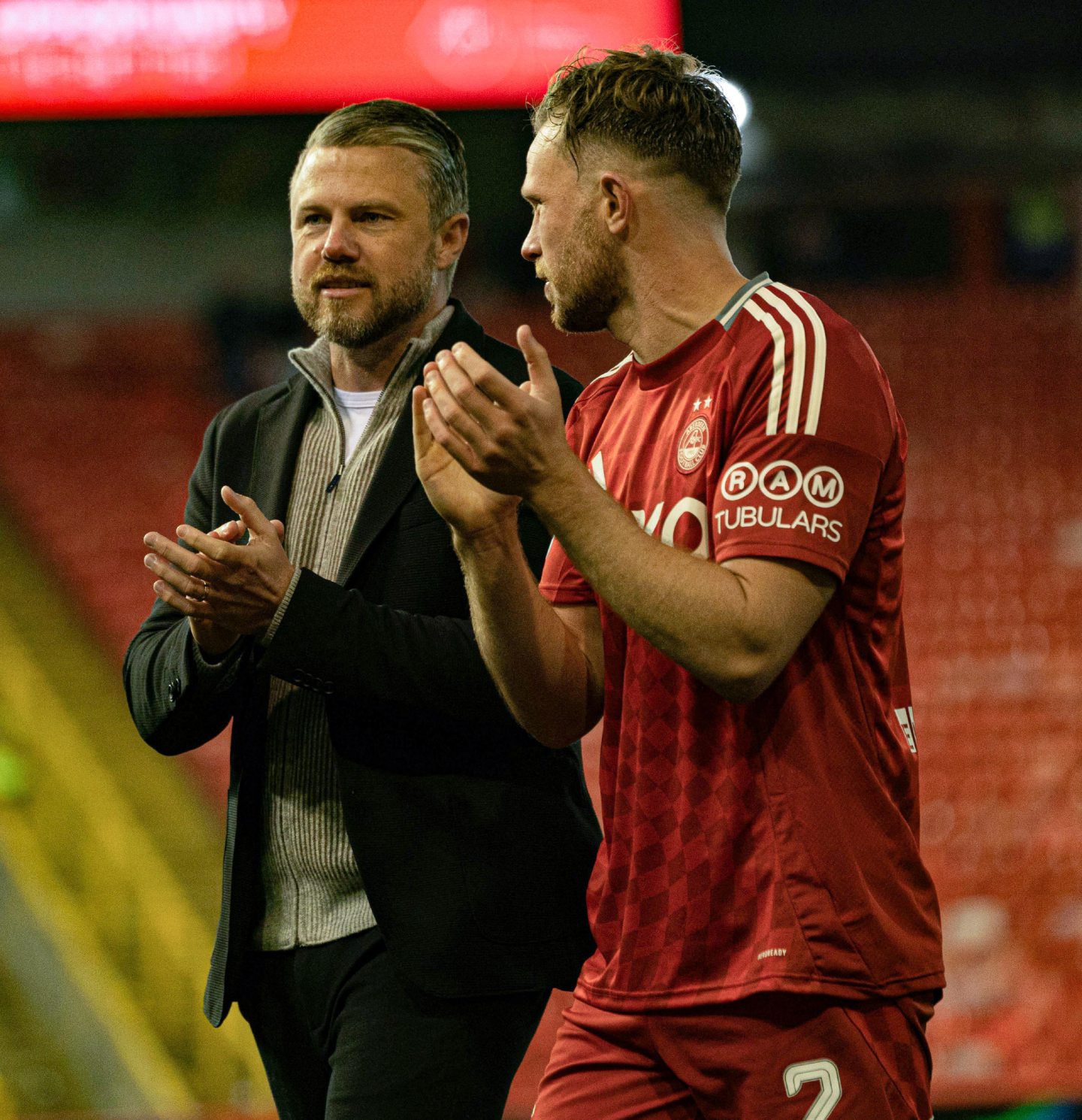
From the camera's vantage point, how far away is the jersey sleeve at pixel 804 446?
129 cm

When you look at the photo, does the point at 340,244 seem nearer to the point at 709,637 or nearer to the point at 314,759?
the point at 314,759

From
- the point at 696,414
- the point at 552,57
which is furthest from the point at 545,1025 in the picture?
the point at 696,414

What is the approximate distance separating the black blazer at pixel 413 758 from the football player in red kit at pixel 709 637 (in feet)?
0.61

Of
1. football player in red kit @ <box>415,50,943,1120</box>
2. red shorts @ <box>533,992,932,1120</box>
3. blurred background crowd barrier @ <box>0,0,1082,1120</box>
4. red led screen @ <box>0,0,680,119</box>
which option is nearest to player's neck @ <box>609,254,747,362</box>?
football player in red kit @ <box>415,50,943,1120</box>

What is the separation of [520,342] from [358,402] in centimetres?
68

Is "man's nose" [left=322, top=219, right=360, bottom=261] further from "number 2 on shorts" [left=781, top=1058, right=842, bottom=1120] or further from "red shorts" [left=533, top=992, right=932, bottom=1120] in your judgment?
"number 2 on shorts" [left=781, top=1058, right=842, bottom=1120]

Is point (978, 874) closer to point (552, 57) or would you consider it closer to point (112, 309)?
point (552, 57)

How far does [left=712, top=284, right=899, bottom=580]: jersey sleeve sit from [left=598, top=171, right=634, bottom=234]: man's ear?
212mm

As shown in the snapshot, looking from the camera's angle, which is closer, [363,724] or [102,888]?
[363,724]

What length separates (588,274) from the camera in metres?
1.53

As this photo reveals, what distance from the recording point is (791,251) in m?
7.91

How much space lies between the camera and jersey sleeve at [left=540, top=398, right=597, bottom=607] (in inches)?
63.1

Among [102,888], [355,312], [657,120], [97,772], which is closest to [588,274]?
[657,120]

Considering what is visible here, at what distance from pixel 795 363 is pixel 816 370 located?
2 centimetres
